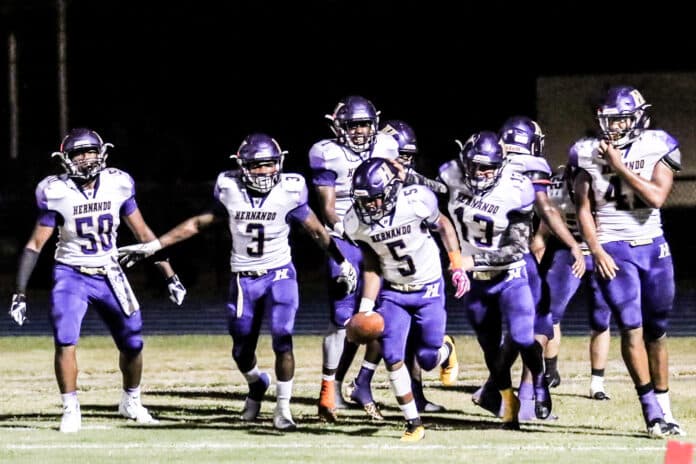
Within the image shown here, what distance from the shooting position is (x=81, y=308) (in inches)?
376

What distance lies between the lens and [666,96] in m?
21.7

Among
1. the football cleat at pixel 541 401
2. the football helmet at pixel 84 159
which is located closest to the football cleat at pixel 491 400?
the football cleat at pixel 541 401

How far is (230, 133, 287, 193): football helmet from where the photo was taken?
31.0 ft

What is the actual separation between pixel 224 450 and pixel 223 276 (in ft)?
40.2

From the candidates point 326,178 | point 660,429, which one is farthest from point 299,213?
point 660,429

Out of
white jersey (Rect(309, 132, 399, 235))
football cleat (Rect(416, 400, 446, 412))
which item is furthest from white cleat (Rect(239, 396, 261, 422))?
white jersey (Rect(309, 132, 399, 235))

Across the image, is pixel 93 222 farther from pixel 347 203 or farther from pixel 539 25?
pixel 539 25

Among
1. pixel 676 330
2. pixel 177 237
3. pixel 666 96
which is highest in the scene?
pixel 666 96

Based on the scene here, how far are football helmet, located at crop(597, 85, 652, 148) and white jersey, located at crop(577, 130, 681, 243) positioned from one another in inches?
2.2

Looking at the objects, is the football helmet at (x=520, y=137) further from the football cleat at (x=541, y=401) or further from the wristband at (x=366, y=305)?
the wristband at (x=366, y=305)

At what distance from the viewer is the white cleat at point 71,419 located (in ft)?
30.7

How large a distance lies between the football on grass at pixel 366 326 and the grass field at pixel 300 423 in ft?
1.77

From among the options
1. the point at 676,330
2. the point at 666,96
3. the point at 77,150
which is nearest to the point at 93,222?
the point at 77,150

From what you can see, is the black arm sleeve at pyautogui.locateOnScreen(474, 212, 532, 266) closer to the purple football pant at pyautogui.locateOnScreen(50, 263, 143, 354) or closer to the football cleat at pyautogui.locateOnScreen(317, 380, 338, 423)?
the football cleat at pyautogui.locateOnScreen(317, 380, 338, 423)
